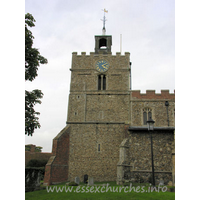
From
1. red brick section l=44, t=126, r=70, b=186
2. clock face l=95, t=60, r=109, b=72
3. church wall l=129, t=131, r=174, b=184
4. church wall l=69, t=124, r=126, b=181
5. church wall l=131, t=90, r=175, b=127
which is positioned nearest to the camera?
red brick section l=44, t=126, r=70, b=186

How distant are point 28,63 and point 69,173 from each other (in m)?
13.2

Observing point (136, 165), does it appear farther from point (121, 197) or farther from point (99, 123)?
point (121, 197)

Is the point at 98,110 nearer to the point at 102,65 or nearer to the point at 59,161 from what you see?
the point at 102,65

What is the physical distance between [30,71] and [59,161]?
11361 mm

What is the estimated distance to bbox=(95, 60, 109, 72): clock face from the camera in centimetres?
2412

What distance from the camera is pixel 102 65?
24328mm

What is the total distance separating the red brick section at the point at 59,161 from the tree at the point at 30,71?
9.10 metres

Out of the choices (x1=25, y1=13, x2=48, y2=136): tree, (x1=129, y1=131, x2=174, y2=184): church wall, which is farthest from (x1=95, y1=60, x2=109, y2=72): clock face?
(x1=25, y1=13, x2=48, y2=136): tree

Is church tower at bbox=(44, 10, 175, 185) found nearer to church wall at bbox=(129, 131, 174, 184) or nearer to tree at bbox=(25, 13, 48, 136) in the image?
church wall at bbox=(129, 131, 174, 184)

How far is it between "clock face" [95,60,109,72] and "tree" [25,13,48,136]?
13560 millimetres

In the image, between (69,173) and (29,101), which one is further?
(69,173)

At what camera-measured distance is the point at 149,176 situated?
18.5 meters

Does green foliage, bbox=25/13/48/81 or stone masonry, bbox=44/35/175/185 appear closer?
green foliage, bbox=25/13/48/81

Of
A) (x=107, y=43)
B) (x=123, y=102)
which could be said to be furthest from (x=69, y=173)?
(x=107, y=43)
